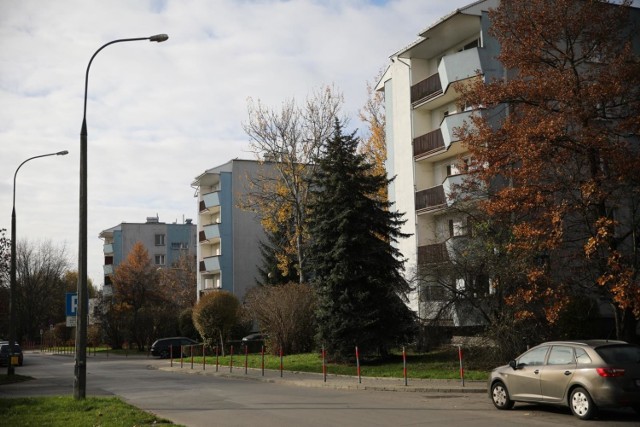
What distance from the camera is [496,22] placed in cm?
2197

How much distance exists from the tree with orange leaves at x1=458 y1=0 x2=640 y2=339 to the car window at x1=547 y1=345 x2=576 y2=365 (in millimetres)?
4736

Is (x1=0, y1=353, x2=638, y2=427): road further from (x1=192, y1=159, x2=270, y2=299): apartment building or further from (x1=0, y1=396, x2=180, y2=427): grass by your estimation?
(x1=192, y1=159, x2=270, y2=299): apartment building

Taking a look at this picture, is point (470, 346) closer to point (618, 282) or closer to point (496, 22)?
point (618, 282)

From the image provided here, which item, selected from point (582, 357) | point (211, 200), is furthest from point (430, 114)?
point (211, 200)

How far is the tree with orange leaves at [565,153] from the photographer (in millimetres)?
19062

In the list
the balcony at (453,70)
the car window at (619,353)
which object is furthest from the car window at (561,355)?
the balcony at (453,70)

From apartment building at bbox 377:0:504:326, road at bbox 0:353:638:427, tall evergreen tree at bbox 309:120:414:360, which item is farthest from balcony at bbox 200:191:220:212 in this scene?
road at bbox 0:353:638:427

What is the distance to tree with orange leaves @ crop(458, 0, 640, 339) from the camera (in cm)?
1906

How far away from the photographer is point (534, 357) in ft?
46.6

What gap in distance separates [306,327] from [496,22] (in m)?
18.8

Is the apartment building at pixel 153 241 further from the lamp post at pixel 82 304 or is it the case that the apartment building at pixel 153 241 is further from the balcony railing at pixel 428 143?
the lamp post at pixel 82 304

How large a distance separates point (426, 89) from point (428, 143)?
286 cm

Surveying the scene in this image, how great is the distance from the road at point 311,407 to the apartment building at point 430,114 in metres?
11.6

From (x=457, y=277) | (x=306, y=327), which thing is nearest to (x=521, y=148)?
(x=457, y=277)
